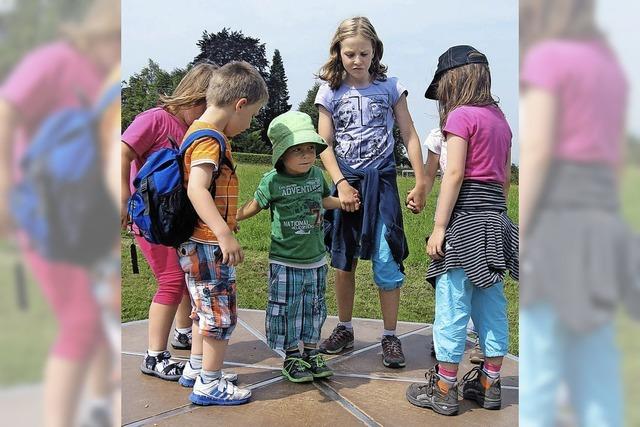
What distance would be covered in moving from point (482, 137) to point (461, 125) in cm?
11

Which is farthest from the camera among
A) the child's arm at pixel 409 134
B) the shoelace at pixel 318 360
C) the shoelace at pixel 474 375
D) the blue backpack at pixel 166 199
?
the child's arm at pixel 409 134

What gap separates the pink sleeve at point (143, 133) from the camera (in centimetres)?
324

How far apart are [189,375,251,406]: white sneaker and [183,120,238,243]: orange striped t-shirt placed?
682 millimetres

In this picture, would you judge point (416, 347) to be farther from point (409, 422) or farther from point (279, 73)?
point (279, 73)

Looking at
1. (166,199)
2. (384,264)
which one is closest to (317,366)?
(384,264)

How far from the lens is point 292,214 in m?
3.25
